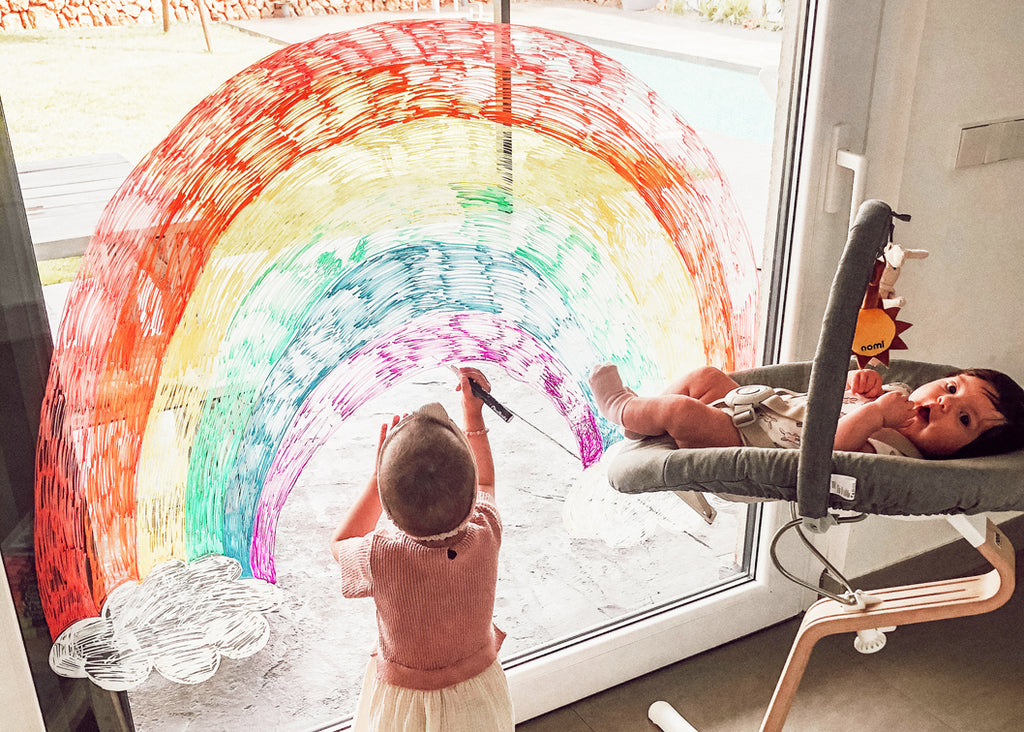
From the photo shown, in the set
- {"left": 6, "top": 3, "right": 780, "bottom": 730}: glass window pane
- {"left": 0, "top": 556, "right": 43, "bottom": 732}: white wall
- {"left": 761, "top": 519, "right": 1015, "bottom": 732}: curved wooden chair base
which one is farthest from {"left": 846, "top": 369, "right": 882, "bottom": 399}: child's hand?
{"left": 0, "top": 556, "right": 43, "bottom": 732}: white wall

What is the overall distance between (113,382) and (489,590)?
58cm

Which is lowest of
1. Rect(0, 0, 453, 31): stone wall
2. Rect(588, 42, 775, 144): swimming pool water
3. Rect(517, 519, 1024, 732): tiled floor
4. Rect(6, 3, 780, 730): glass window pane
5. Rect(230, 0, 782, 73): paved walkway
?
Rect(517, 519, 1024, 732): tiled floor

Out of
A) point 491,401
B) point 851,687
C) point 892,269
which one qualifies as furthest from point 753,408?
point 851,687

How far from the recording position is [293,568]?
163 cm

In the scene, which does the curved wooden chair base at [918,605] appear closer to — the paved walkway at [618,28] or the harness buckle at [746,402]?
the harness buckle at [746,402]

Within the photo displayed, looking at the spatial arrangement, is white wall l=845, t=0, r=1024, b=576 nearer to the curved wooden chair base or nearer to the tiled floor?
the tiled floor

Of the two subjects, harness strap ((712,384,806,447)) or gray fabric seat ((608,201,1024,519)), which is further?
harness strap ((712,384,806,447))

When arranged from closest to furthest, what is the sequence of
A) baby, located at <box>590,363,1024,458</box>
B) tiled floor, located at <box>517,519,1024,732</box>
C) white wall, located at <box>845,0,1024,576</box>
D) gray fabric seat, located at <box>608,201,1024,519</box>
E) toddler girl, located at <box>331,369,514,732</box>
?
gray fabric seat, located at <box>608,201,1024,519</box>, toddler girl, located at <box>331,369,514,732</box>, baby, located at <box>590,363,1024,458</box>, white wall, located at <box>845,0,1024,576</box>, tiled floor, located at <box>517,519,1024,732</box>

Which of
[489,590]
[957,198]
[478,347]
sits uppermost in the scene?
[957,198]

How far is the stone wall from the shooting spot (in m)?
1.13

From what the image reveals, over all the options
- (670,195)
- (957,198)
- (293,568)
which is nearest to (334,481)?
(293,568)

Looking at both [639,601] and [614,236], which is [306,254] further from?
[639,601]

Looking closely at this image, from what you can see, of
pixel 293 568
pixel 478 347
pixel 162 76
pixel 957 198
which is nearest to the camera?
pixel 162 76

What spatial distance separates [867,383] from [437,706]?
2.56ft
